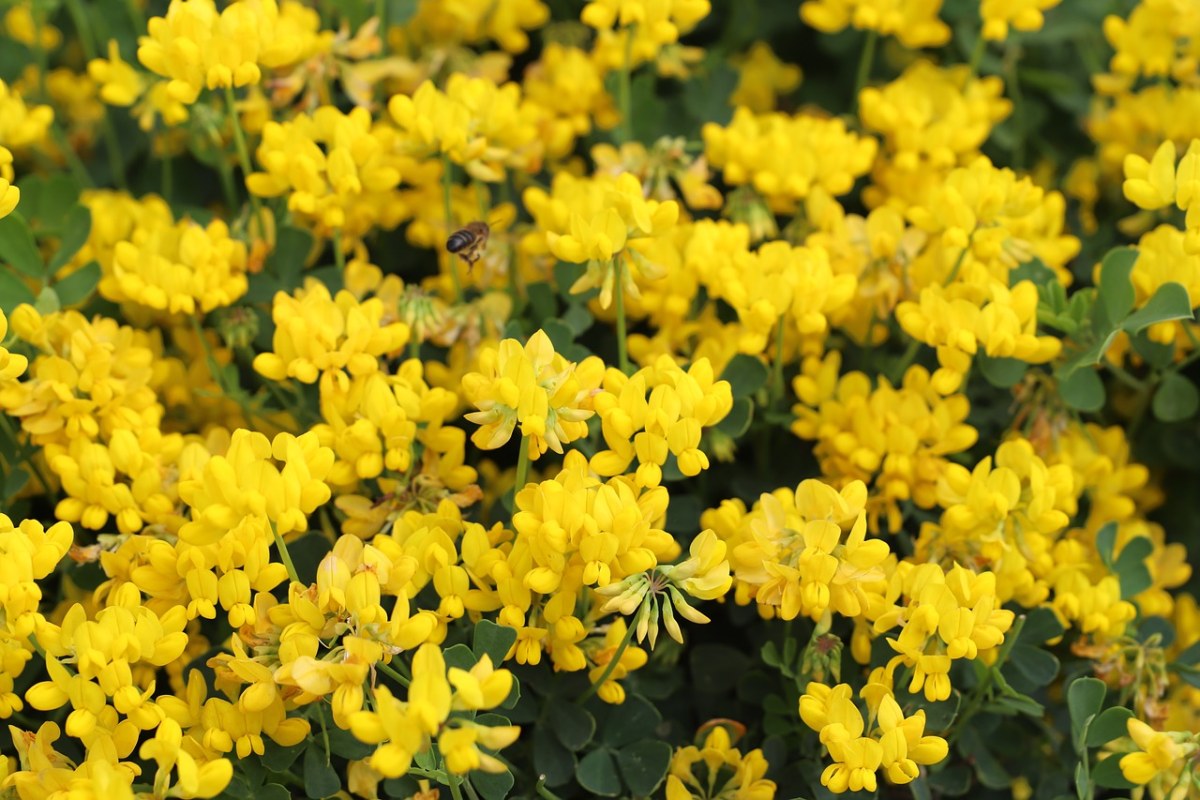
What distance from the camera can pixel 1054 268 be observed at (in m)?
1.88

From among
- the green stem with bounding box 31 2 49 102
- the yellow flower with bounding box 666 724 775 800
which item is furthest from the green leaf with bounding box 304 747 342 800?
the green stem with bounding box 31 2 49 102

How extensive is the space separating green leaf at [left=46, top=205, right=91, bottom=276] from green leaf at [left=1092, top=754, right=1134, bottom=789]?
145cm

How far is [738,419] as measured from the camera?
1.69 metres

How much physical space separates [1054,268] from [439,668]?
1.12m

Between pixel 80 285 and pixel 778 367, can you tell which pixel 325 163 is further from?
pixel 778 367

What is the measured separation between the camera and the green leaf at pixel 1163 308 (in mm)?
1596

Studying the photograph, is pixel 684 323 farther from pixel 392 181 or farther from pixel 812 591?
pixel 812 591

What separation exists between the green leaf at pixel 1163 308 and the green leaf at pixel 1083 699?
43 centimetres

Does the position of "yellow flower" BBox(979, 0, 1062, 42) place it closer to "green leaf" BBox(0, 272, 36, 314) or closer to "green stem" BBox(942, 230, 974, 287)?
"green stem" BBox(942, 230, 974, 287)

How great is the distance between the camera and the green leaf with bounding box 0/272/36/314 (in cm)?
169

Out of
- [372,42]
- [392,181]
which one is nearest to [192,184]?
[372,42]

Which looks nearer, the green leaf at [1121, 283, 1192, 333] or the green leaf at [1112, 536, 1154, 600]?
the green leaf at [1121, 283, 1192, 333]

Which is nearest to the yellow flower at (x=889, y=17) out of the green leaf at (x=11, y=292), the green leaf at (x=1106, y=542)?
the green leaf at (x=1106, y=542)

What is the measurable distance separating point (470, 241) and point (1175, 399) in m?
0.99
